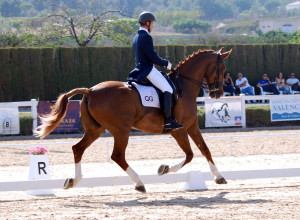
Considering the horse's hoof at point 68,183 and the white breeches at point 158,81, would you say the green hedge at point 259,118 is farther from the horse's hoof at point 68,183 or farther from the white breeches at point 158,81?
the horse's hoof at point 68,183

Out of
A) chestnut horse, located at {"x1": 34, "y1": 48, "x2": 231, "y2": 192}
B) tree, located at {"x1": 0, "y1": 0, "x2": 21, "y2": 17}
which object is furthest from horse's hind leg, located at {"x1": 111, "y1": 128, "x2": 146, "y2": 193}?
tree, located at {"x1": 0, "y1": 0, "x2": 21, "y2": 17}

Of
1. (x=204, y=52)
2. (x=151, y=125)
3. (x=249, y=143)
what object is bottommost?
(x=249, y=143)

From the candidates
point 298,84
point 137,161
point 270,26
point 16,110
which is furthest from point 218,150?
point 270,26

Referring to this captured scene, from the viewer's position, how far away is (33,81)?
20531 mm

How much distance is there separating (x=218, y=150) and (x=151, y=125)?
4915 mm

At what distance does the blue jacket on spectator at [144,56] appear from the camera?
25.7 feet

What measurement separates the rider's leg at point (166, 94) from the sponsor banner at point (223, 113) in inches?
315

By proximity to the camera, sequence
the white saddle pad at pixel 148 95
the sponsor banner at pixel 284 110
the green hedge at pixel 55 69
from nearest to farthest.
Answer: the white saddle pad at pixel 148 95 < the sponsor banner at pixel 284 110 < the green hedge at pixel 55 69

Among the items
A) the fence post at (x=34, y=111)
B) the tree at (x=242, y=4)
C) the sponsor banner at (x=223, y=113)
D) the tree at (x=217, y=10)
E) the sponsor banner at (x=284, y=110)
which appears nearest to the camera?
the fence post at (x=34, y=111)

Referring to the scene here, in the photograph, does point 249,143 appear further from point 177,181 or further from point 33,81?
point 33,81

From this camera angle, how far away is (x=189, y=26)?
332 ft

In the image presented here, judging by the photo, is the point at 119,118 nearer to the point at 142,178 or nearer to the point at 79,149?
the point at 79,149

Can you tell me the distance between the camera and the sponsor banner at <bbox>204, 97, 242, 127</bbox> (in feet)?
51.9

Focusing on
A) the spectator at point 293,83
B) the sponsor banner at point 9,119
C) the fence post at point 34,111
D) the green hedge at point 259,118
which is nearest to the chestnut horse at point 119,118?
the sponsor banner at point 9,119
